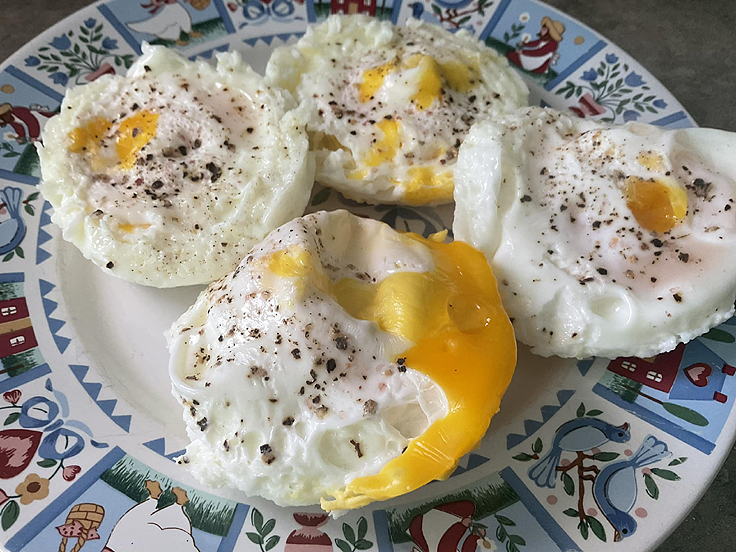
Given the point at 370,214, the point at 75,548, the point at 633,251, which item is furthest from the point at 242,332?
the point at 633,251

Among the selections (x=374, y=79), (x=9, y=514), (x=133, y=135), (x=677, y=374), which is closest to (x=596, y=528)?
(x=677, y=374)

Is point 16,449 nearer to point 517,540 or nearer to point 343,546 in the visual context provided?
point 343,546

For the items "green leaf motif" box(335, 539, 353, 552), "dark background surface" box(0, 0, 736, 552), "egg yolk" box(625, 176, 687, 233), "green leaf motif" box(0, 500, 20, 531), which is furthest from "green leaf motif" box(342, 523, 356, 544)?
"dark background surface" box(0, 0, 736, 552)

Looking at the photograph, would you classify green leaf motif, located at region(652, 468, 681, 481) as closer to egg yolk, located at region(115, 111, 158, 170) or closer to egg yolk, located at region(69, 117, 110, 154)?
egg yolk, located at region(115, 111, 158, 170)

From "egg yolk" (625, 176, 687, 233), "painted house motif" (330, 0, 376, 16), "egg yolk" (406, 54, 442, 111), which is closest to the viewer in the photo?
"egg yolk" (625, 176, 687, 233)

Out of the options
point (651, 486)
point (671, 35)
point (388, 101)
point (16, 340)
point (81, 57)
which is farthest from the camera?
point (671, 35)

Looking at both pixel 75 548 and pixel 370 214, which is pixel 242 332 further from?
pixel 370 214

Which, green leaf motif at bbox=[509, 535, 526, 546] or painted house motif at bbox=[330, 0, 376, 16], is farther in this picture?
painted house motif at bbox=[330, 0, 376, 16]
